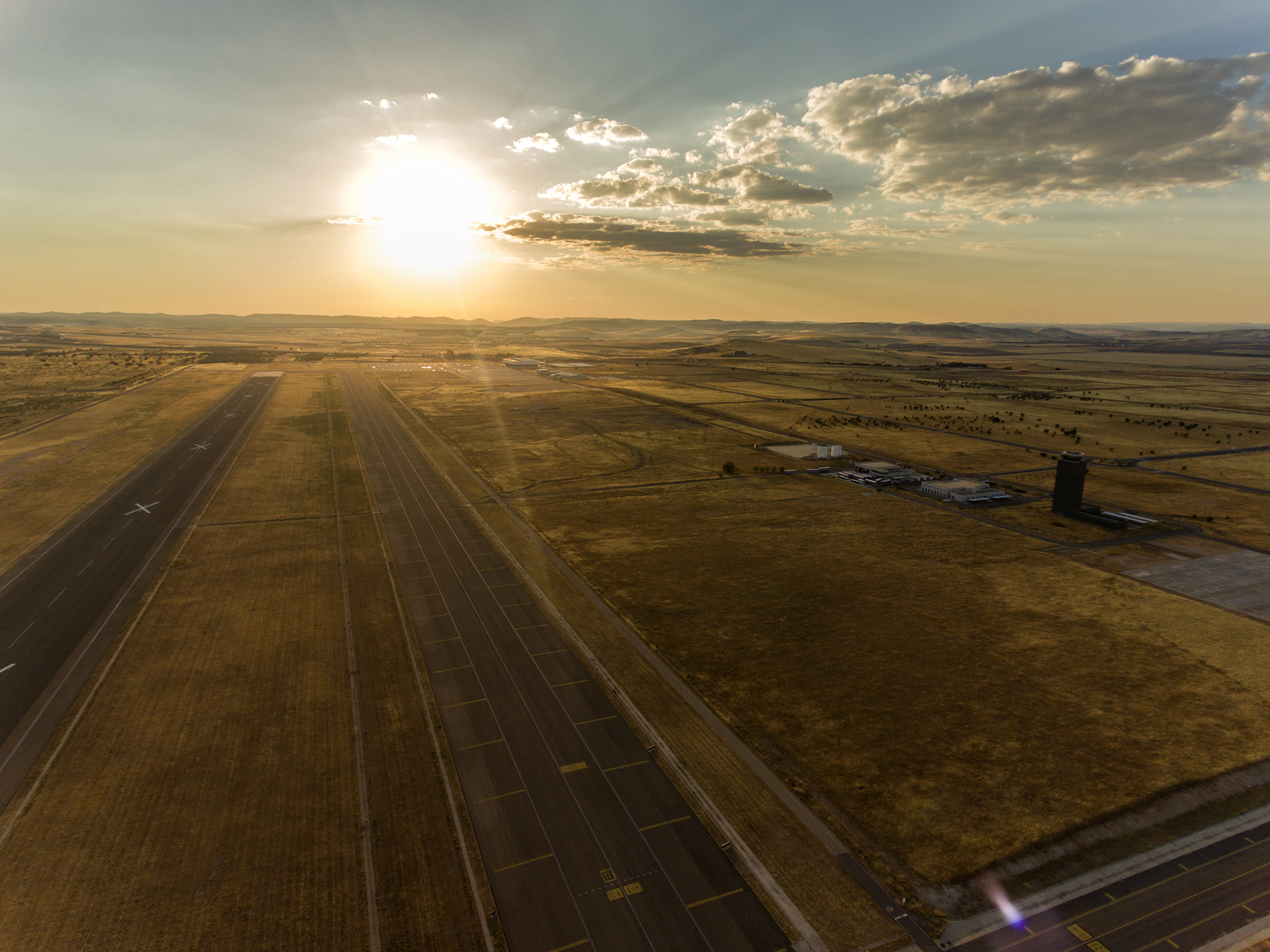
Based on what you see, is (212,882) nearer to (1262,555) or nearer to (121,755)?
(121,755)

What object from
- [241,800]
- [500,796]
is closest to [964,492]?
[500,796]

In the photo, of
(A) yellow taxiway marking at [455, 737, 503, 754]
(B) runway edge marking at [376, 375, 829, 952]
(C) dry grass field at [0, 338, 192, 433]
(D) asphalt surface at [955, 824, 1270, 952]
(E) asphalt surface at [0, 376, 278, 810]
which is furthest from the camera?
(C) dry grass field at [0, 338, 192, 433]

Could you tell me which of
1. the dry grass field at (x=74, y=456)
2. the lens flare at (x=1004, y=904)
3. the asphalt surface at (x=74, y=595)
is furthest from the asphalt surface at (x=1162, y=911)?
the dry grass field at (x=74, y=456)

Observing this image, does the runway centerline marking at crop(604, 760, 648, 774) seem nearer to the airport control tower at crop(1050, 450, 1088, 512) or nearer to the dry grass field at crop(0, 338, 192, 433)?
the airport control tower at crop(1050, 450, 1088, 512)

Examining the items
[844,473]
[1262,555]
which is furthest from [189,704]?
[1262,555]

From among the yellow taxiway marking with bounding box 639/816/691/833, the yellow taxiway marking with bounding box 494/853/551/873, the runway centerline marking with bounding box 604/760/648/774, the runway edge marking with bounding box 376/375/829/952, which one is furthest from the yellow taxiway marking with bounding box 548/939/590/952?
the runway centerline marking with bounding box 604/760/648/774
